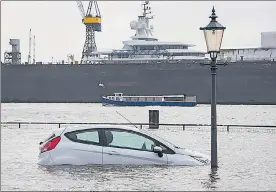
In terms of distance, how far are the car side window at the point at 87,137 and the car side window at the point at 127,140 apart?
0.78 feet

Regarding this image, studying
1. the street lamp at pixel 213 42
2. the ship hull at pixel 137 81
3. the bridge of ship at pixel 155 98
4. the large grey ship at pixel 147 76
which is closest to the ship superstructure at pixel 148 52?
the large grey ship at pixel 147 76

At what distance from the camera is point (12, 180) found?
12.4 metres

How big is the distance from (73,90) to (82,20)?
3907 centimetres

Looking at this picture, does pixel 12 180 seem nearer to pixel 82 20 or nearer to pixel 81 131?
pixel 81 131

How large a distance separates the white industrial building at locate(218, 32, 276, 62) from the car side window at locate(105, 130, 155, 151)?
91.2m

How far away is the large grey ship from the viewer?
93.1 metres

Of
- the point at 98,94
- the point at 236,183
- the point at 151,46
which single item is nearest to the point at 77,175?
the point at 236,183

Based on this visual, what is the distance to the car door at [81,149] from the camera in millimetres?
13594

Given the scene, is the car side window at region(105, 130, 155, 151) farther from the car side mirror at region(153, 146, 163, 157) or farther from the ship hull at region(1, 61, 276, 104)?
the ship hull at region(1, 61, 276, 104)

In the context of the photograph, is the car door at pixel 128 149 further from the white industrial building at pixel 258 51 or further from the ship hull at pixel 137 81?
the white industrial building at pixel 258 51

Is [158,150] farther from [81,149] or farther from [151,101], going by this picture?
[151,101]

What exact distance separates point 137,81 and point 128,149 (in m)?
83.1

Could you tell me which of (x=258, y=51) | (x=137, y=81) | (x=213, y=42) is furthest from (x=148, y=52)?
(x=213, y=42)

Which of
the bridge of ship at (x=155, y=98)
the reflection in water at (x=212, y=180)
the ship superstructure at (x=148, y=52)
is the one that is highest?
the ship superstructure at (x=148, y=52)
